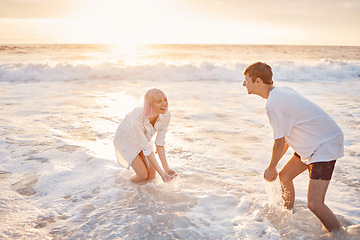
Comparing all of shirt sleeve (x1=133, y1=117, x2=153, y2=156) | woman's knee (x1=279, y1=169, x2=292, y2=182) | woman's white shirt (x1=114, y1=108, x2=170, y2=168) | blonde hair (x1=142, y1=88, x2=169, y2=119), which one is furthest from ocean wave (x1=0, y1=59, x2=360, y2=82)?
woman's knee (x1=279, y1=169, x2=292, y2=182)

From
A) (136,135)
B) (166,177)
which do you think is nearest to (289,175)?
(166,177)

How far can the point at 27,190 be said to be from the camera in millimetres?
4410

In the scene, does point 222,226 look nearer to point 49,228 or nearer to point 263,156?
point 49,228

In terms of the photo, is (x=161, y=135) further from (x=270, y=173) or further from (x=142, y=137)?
(x=270, y=173)

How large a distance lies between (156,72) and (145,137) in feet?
48.9

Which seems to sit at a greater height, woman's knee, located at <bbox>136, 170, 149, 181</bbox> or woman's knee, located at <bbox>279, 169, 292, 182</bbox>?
woman's knee, located at <bbox>279, 169, 292, 182</bbox>

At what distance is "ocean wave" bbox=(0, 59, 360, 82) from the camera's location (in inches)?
693

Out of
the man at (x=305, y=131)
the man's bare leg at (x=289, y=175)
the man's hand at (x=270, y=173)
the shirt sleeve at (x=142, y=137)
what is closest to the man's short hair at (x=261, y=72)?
the man at (x=305, y=131)

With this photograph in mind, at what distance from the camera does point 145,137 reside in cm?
429

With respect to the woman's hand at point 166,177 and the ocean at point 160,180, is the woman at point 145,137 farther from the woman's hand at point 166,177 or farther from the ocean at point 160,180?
the ocean at point 160,180

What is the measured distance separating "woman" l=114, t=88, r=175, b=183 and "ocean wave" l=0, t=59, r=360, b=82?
13.8 meters

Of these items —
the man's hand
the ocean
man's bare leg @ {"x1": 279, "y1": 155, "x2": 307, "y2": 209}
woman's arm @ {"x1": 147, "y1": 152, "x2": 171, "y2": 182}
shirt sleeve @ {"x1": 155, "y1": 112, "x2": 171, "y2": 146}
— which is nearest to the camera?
the man's hand

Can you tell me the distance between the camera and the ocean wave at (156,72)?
17.6m

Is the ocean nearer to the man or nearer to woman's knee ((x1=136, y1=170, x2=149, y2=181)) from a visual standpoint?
woman's knee ((x1=136, y1=170, x2=149, y2=181))
